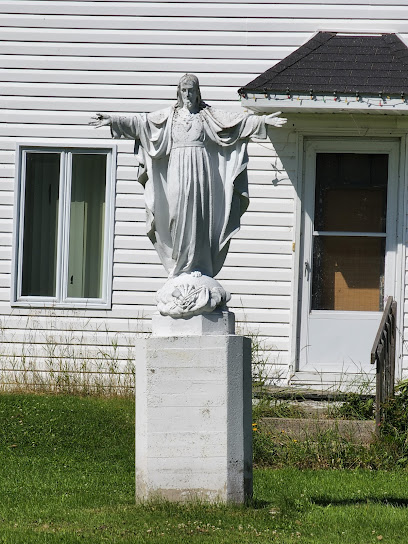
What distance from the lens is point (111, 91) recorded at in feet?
36.9

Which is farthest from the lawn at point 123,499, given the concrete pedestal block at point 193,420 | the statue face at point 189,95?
the statue face at point 189,95

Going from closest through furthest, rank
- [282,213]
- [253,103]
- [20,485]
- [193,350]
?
[193,350]
[20,485]
[253,103]
[282,213]

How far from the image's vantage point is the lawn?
581cm

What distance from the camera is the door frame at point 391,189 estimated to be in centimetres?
1089

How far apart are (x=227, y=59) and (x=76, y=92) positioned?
5.58 feet

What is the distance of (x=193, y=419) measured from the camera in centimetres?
639

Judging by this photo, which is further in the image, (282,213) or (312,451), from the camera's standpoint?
(282,213)

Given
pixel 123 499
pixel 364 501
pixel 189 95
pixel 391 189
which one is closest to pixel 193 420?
pixel 123 499

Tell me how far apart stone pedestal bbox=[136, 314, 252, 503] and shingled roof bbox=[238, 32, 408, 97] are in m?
4.19

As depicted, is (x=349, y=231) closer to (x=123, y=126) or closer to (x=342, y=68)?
(x=342, y=68)

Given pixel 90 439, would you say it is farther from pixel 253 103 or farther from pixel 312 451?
pixel 253 103

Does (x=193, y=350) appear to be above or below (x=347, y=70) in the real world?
below

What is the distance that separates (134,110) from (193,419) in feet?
18.2

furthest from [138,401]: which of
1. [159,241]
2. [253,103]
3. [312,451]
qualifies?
[253,103]
